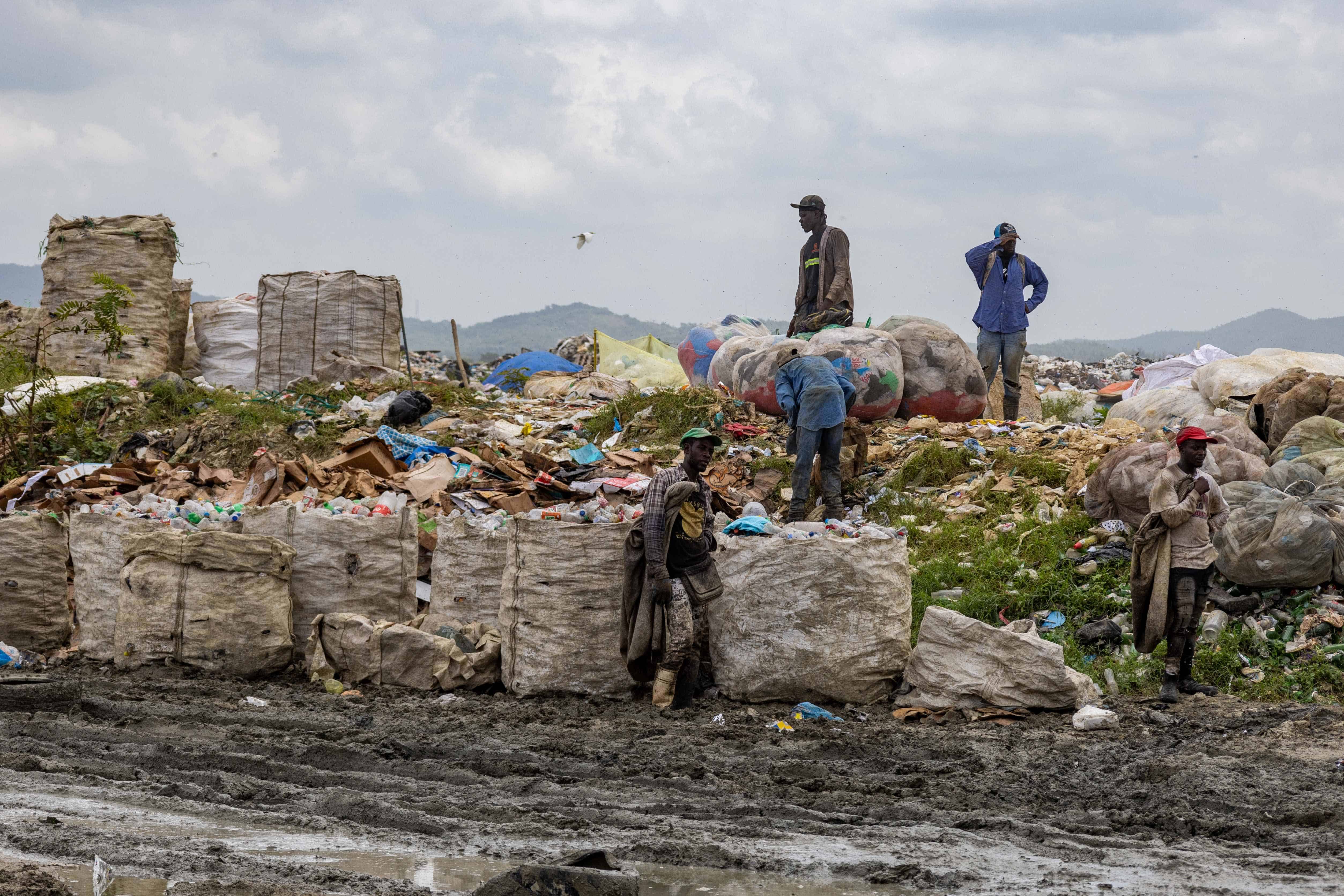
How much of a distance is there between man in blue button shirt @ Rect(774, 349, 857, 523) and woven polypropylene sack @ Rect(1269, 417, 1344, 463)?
119 inches

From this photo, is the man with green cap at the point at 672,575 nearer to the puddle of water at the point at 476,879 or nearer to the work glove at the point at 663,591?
the work glove at the point at 663,591

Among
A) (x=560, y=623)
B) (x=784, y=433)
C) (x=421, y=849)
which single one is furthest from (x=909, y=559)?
(x=421, y=849)

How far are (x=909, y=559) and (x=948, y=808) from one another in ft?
14.5

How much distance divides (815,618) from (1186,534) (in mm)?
2048

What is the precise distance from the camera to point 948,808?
4727 millimetres

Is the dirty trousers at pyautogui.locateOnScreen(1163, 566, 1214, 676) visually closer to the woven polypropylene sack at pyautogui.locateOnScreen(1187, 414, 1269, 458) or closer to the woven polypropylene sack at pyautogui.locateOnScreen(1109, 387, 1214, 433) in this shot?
the woven polypropylene sack at pyautogui.locateOnScreen(1187, 414, 1269, 458)

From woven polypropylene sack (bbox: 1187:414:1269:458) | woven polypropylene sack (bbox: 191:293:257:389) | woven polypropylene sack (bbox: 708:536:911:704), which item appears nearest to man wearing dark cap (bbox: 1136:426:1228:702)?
woven polypropylene sack (bbox: 708:536:911:704)

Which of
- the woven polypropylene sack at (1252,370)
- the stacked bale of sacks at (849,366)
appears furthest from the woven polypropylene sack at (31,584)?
the woven polypropylene sack at (1252,370)

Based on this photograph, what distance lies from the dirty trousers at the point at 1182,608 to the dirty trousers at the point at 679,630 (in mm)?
2565

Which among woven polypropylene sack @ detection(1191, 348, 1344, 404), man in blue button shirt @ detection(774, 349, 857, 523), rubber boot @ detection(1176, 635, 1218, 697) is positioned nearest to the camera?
rubber boot @ detection(1176, 635, 1218, 697)

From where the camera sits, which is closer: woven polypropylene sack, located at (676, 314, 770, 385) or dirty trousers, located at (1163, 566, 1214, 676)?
dirty trousers, located at (1163, 566, 1214, 676)

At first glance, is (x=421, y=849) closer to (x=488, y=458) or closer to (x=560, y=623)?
(x=560, y=623)

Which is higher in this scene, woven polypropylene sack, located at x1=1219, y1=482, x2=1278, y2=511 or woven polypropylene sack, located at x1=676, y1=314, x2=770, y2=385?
woven polypropylene sack, located at x1=676, y1=314, x2=770, y2=385

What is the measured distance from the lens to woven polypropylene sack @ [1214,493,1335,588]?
7477 millimetres
